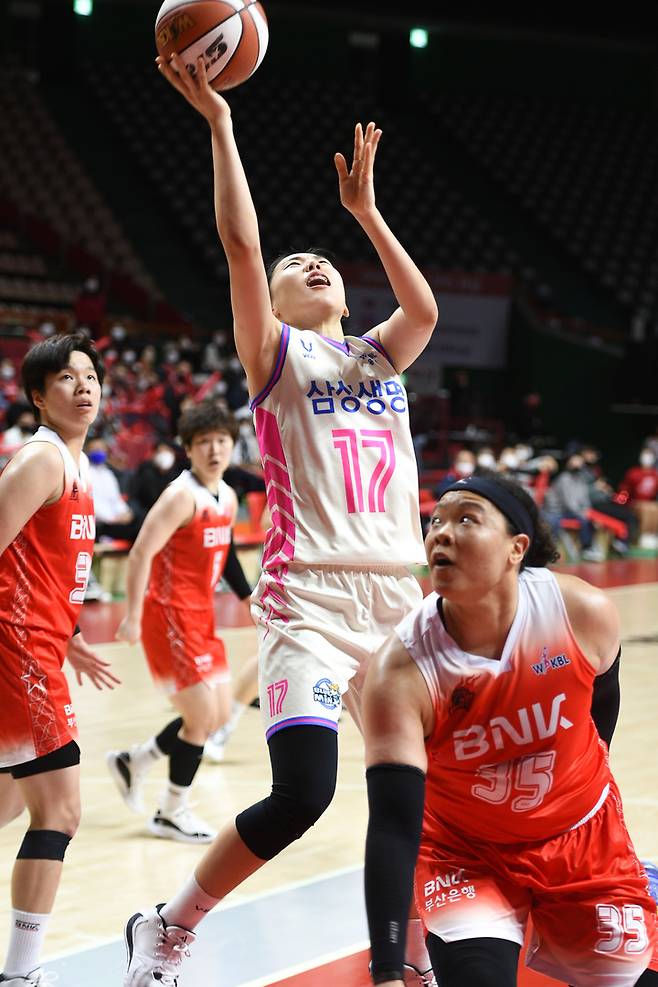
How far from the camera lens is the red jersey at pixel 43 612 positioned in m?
3.06

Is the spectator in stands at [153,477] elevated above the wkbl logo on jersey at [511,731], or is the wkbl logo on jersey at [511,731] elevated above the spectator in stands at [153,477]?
the wkbl logo on jersey at [511,731]

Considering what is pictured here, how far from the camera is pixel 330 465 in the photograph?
315 cm

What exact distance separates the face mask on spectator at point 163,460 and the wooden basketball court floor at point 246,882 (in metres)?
3.91

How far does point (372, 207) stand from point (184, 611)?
7.07 feet

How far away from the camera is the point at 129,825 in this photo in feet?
15.6

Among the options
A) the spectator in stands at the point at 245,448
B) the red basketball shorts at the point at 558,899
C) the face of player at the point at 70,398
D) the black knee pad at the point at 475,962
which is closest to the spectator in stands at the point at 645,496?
the spectator in stands at the point at 245,448

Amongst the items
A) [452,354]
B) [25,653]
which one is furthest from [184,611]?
[452,354]

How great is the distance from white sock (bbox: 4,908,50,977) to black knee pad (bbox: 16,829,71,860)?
0.44ft

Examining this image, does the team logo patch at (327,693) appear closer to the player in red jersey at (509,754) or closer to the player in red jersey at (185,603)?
the player in red jersey at (509,754)

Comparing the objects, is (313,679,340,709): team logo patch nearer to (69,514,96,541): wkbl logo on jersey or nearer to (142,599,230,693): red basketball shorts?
(69,514,96,541): wkbl logo on jersey

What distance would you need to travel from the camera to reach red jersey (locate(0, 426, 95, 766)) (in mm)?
3061

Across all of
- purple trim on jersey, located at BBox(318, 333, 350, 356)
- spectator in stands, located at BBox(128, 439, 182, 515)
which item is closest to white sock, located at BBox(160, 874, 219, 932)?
purple trim on jersey, located at BBox(318, 333, 350, 356)

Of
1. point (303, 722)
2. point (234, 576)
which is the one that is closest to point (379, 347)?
point (303, 722)

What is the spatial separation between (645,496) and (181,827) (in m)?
13.4
